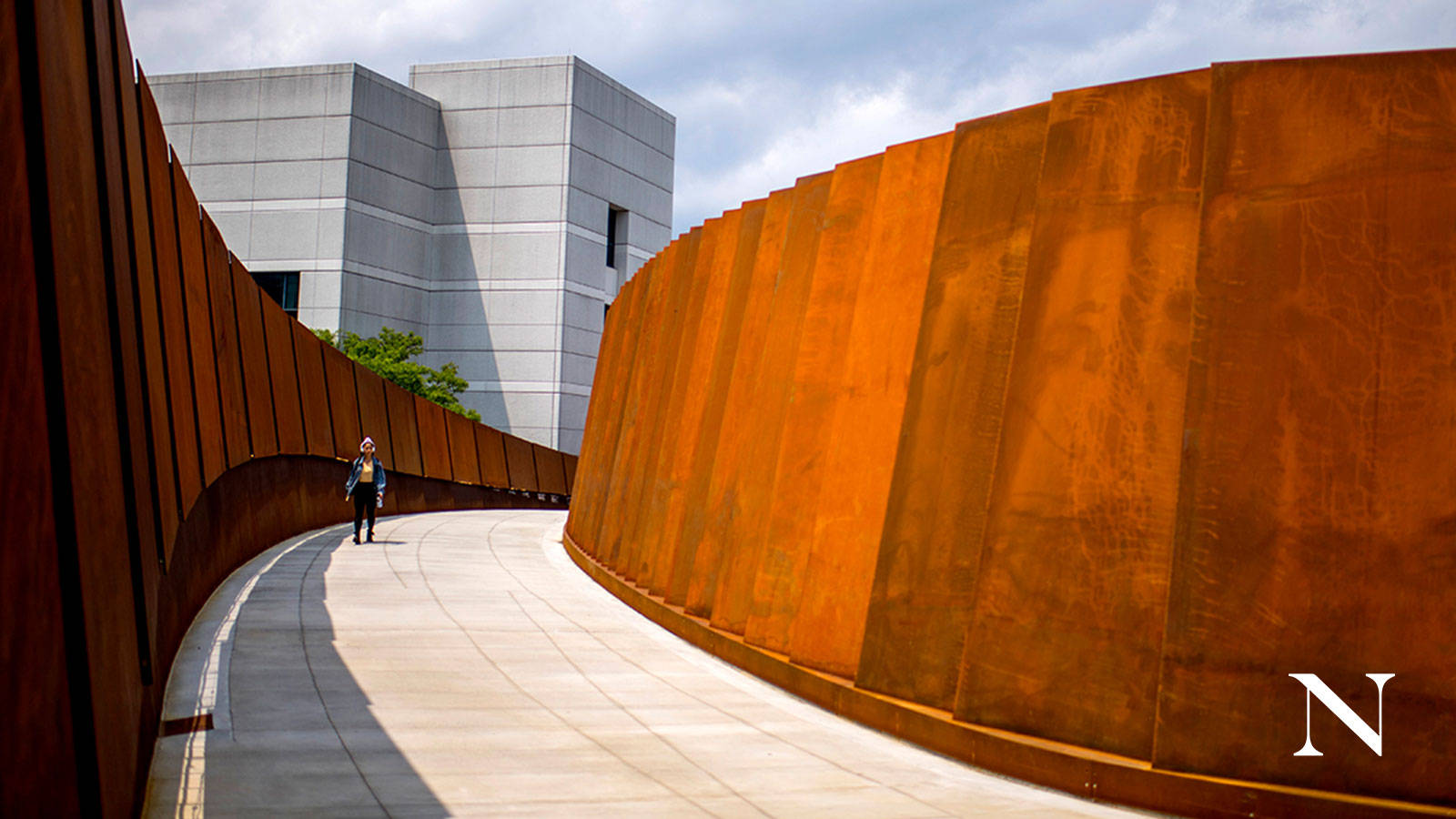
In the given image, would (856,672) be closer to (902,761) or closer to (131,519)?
(902,761)

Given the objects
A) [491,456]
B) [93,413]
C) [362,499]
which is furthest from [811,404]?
[491,456]

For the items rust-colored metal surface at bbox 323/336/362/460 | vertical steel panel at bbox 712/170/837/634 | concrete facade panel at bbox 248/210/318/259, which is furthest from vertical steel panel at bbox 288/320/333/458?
concrete facade panel at bbox 248/210/318/259

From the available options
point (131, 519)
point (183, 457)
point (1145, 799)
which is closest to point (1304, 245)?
point (1145, 799)

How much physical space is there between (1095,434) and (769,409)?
12.1ft

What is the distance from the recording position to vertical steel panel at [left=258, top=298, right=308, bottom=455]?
614 inches

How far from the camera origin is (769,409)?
32.1ft

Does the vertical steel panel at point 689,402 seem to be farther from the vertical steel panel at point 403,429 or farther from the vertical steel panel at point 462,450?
the vertical steel panel at point 462,450

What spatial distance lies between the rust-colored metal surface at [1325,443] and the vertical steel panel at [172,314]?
5485 mm

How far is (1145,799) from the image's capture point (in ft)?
18.9

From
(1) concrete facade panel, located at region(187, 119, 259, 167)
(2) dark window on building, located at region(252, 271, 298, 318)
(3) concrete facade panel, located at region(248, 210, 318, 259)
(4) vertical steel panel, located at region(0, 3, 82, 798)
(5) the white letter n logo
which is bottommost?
(5) the white letter n logo

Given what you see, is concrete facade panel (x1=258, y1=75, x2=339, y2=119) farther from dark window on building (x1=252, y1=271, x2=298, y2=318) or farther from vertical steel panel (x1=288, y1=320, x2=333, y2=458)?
vertical steel panel (x1=288, y1=320, x2=333, y2=458)

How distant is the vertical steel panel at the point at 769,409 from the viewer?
9.50 meters

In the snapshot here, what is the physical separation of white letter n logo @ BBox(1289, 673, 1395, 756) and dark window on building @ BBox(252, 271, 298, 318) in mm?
49980

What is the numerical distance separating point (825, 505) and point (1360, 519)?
364 centimetres
